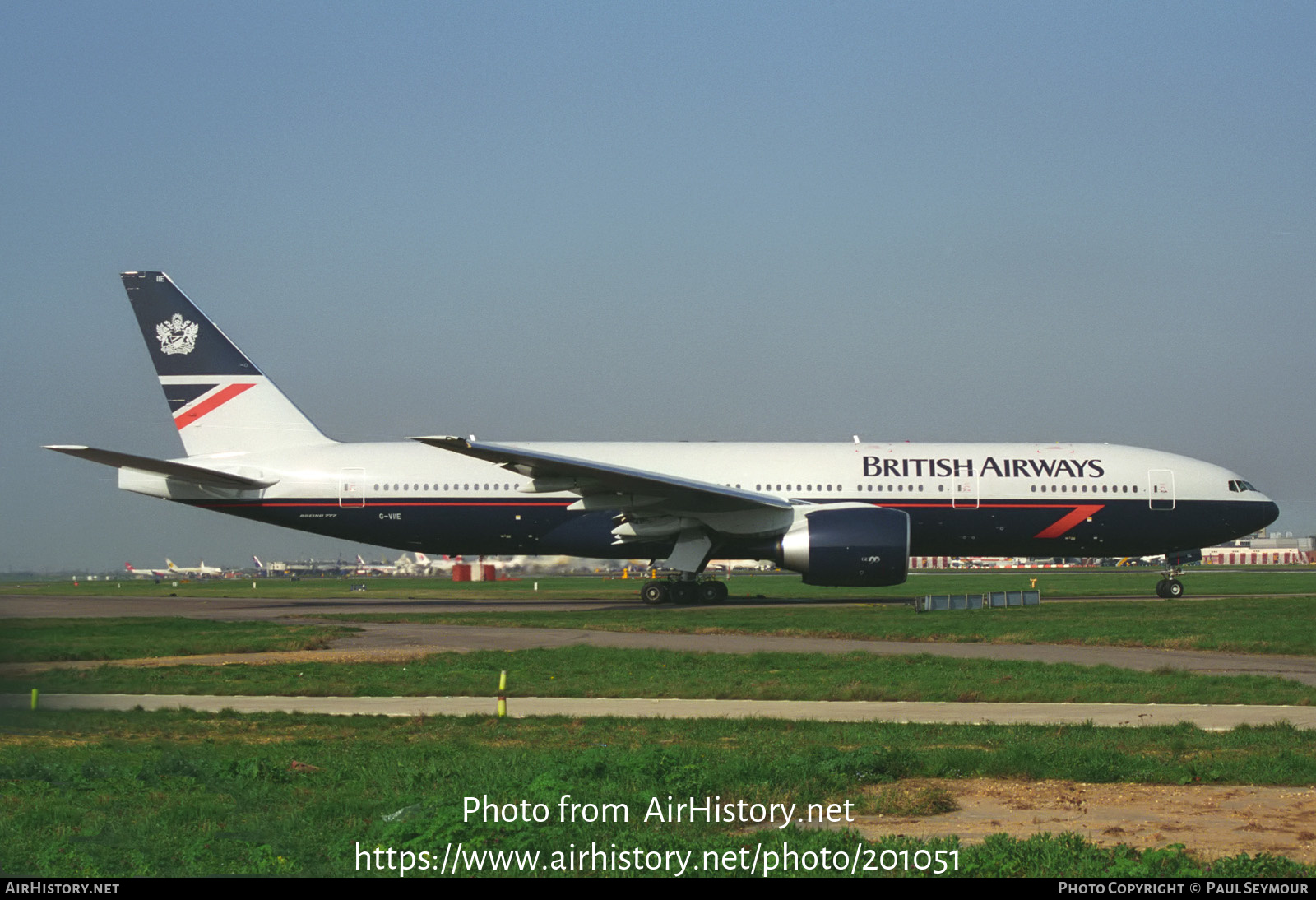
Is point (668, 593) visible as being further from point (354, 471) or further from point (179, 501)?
point (179, 501)

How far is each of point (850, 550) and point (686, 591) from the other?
4.94 meters

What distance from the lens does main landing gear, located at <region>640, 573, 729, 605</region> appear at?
3144 centimetres

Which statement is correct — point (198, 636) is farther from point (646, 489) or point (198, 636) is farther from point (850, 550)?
point (850, 550)

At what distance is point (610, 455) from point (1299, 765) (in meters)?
23.7

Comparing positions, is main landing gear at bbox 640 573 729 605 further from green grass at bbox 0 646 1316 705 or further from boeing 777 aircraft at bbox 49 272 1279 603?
green grass at bbox 0 646 1316 705

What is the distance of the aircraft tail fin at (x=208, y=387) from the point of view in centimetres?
3222

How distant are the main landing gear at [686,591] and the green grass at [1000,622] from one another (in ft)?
2.69

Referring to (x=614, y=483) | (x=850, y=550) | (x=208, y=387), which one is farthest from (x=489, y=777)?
(x=208, y=387)

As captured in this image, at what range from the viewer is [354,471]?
104 feet

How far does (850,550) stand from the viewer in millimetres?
28719

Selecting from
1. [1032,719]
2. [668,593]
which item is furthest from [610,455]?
[1032,719]

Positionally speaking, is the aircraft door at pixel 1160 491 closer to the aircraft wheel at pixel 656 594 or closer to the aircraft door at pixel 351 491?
the aircraft wheel at pixel 656 594

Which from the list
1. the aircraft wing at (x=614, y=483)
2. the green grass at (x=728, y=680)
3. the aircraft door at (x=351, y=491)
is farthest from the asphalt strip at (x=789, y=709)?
the aircraft door at (x=351, y=491)

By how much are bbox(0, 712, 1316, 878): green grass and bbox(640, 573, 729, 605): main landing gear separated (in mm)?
18799
